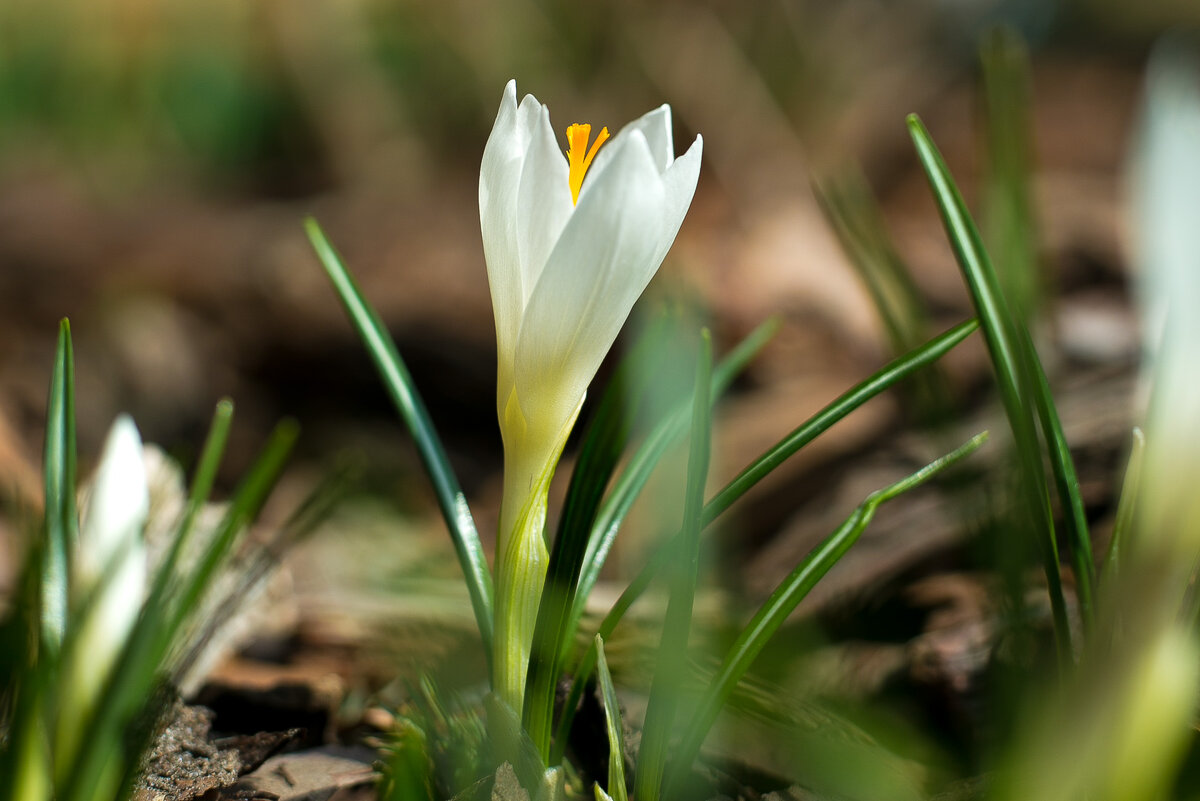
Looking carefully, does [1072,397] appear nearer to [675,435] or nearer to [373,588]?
[675,435]

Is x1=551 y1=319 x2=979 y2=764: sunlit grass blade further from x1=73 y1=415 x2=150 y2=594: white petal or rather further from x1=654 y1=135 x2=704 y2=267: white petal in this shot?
x1=73 y1=415 x2=150 y2=594: white petal

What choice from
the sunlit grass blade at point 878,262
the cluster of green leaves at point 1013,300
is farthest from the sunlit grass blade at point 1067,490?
the sunlit grass blade at point 878,262

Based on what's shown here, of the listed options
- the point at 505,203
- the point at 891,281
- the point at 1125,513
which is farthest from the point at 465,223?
the point at 1125,513

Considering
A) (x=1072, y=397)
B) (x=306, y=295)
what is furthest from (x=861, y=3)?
(x=1072, y=397)

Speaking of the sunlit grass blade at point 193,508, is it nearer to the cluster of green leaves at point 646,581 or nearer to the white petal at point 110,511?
the white petal at point 110,511

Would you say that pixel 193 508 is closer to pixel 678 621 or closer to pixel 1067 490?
pixel 678 621
